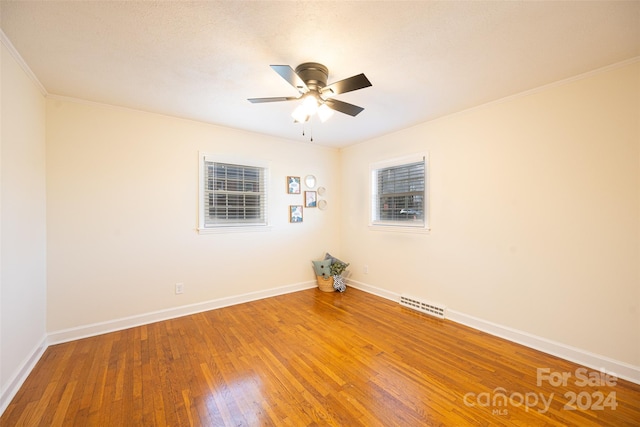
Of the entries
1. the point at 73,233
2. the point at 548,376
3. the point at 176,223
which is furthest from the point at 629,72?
the point at 73,233

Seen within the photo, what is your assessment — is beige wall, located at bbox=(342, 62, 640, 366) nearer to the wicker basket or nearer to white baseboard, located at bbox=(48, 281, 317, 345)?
the wicker basket

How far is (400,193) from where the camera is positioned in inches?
153

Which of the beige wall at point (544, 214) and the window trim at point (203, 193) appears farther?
the window trim at point (203, 193)

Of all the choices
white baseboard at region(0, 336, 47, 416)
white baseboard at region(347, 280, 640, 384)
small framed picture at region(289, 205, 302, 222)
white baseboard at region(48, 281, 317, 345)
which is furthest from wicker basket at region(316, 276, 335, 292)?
white baseboard at region(0, 336, 47, 416)

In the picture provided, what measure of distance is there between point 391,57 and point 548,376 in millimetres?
2880

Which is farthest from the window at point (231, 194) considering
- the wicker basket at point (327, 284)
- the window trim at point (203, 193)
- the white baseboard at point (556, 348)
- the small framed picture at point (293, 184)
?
the white baseboard at point (556, 348)

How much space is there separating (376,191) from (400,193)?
50 cm

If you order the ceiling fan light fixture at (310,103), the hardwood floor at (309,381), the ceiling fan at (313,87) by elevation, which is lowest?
the hardwood floor at (309,381)

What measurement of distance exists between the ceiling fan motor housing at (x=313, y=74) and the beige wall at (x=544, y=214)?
76.9 inches

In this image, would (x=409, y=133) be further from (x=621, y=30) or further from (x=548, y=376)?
(x=548, y=376)

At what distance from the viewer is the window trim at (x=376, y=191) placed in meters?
3.48

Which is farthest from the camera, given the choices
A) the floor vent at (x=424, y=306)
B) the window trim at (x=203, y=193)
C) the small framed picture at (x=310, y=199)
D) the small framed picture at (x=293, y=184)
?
the small framed picture at (x=310, y=199)

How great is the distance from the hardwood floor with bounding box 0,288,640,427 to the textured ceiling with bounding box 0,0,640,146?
255 cm

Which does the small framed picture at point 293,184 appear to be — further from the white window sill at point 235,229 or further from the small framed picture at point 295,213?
the white window sill at point 235,229
